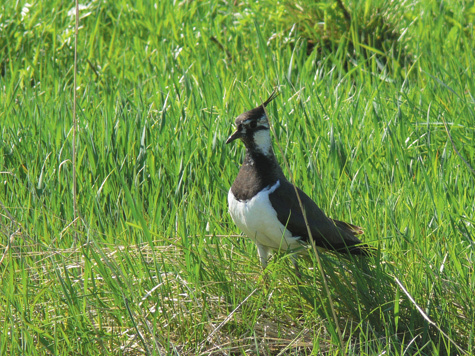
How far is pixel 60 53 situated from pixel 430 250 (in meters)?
3.24

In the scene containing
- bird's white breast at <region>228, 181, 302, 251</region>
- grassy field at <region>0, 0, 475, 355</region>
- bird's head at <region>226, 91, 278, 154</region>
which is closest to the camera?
grassy field at <region>0, 0, 475, 355</region>

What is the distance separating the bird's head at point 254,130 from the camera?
2746mm

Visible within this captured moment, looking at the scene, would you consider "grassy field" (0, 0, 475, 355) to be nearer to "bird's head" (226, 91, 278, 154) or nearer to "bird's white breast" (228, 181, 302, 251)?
"bird's white breast" (228, 181, 302, 251)

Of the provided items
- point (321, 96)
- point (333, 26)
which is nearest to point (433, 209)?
point (321, 96)

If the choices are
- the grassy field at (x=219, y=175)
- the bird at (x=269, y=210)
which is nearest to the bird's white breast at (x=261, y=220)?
the bird at (x=269, y=210)

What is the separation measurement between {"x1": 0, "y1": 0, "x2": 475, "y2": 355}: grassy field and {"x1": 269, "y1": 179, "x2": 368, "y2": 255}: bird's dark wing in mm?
98

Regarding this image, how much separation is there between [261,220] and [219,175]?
0.84 meters

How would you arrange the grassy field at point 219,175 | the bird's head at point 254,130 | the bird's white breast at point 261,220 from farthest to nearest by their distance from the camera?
1. the bird's head at point 254,130
2. the bird's white breast at point 261,220
3. the grassy field at point 219,175

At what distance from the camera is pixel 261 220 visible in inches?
104

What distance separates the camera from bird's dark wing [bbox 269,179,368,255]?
2.71 m

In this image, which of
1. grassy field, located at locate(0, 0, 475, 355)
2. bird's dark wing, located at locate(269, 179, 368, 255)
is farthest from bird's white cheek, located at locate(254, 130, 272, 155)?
grassy field, located at locate(0, 0, 475, 355)

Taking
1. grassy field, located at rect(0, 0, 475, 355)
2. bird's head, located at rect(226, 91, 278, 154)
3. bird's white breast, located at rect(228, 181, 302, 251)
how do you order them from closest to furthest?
grassy field, located at rect(0, 0, 475, 355), bird's white breast, located at rect(228, 181, 302, 251), bird's head, located at rect(226, 91, 278, 154)

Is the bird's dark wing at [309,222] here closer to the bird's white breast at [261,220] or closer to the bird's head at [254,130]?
the bird's white breast at [261,220]

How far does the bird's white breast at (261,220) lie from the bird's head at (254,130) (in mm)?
196
